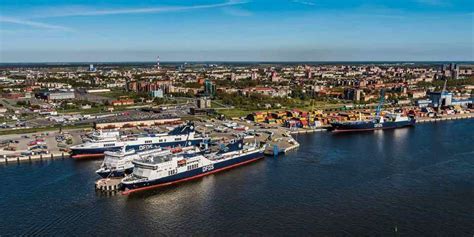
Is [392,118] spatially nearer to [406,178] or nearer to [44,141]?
[406,178]

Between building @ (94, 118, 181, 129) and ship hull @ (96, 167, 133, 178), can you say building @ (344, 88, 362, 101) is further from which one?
ship hull @ (96, 167, 133, 178)

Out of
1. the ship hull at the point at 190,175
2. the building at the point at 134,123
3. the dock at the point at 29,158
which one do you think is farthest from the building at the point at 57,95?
the ship hull at the point at 190,175

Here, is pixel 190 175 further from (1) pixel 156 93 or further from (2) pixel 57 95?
(2) pixel 57 95

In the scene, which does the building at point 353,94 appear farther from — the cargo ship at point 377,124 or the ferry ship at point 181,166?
the ferry ship at point 181,166

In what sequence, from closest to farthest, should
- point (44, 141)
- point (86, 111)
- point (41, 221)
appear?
point (41, 221) < point (44, 141) < point (86, 111)

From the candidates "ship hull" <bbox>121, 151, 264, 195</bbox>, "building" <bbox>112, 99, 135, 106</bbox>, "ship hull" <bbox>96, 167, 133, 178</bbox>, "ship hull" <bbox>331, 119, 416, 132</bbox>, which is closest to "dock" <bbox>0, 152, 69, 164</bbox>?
"ship hull" <bbox>96, 167, 133, 178</bbox>

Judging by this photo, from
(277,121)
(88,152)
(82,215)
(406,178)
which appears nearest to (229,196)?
(82,215)

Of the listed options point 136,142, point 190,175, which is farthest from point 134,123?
point 190,175
